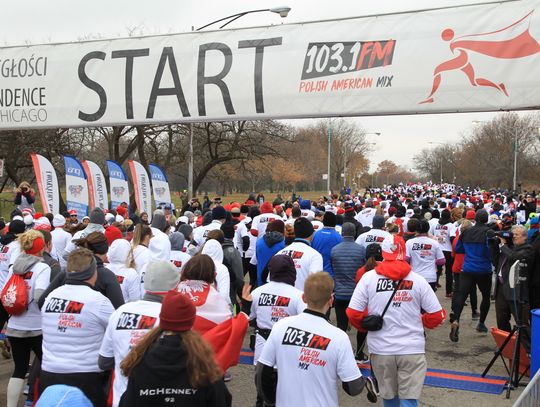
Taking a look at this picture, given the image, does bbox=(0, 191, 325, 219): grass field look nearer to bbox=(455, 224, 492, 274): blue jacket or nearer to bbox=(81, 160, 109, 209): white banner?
bbox=(81, 160, 109, 209): white banner

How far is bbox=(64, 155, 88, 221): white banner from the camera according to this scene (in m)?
14.1

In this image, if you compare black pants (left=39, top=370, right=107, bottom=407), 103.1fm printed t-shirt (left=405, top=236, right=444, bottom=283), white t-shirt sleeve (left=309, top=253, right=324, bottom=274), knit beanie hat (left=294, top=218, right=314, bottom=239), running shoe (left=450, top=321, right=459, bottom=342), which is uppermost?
knit beanie hat (left=294, top=218, right=314, bottom=239)

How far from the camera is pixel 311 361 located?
3.53 meters

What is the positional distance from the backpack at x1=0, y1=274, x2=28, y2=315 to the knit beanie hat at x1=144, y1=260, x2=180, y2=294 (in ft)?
7.72

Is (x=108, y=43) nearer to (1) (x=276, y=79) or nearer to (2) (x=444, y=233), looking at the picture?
(1) (x=276, y=79)

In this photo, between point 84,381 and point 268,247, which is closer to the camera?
point 84,381

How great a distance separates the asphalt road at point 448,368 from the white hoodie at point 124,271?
172 cm

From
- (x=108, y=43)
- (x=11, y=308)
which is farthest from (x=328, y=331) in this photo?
(x=108, y=43)

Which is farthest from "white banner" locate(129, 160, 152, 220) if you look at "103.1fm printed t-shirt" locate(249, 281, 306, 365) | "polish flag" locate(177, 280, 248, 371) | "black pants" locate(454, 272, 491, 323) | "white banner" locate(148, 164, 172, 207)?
"polish flag" locate(177, 280, 248, 371)

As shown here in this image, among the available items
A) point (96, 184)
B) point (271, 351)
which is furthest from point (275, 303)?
point (96, 184)

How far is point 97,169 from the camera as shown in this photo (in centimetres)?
1595

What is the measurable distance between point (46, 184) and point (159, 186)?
3559mm

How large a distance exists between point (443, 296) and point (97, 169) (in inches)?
396

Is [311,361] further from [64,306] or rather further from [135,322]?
[64,306]
